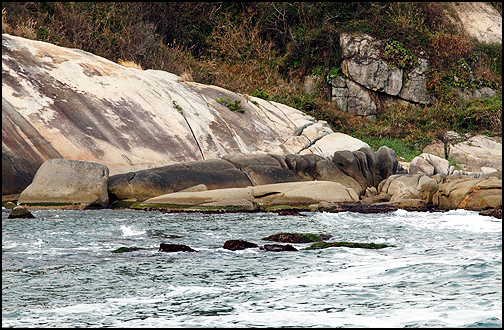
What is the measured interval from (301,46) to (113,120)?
13.7 m

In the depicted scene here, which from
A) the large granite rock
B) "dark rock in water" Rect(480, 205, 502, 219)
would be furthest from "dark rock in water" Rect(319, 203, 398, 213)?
"dark rock in water" Rect(480, 205, 502, 219)

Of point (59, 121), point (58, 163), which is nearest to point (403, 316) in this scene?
point (58, 163)

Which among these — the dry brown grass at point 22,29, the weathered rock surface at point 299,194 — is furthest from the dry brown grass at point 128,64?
the weathered rock surface at point 299,194

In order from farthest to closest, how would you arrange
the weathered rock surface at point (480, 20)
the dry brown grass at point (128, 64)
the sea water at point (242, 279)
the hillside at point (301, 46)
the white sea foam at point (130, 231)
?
the weathered rock surface at point (480, 20) → the hillside at point (301, 46) → the dry brown grass at point (128, 64) → the white sea foam at point (130, 231) → the sea water at point (242, 279)

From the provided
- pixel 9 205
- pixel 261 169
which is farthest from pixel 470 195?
pixel 9 205

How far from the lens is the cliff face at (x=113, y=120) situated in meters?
18.0

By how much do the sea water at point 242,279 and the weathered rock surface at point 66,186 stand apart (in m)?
3.34

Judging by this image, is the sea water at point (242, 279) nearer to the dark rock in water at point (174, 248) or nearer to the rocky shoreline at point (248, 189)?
the dark rock in water at point (174, 248)

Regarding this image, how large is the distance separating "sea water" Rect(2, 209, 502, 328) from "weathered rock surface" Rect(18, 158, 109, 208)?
334 cm

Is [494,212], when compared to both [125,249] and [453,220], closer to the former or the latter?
[453,220]

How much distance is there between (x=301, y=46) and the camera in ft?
99.5

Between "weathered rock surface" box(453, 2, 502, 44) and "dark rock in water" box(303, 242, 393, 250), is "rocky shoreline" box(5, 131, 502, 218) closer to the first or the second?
"dark rock in water" box(303, 242, 393, 250)

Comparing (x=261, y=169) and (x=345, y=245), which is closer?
(x=345, y=245)

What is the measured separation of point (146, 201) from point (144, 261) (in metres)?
7.71
